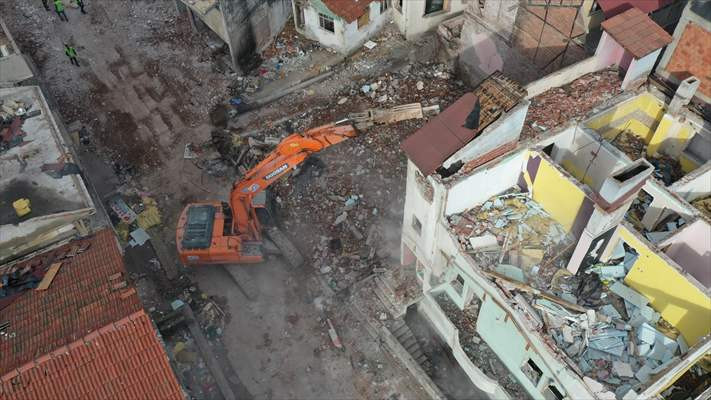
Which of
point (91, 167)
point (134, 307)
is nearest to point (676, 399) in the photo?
point (134, 307)

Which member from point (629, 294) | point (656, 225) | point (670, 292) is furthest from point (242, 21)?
point (670, 292)

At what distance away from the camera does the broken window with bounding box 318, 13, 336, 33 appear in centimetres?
2850

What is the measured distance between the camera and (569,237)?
16453 mm

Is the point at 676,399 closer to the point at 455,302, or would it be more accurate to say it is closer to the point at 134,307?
the point at 455,302

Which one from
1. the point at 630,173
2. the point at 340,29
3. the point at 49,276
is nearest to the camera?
the point at 630,173

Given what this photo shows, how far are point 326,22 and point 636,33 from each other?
15.6 metres

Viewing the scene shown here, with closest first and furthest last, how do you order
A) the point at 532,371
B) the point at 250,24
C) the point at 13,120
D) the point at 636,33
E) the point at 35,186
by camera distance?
the point at 532,371, the point at 636,33, the point at 35,186, the point at 13,120, the point at 250,24

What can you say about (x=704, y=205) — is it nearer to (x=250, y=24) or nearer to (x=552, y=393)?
(x=552, y=393)

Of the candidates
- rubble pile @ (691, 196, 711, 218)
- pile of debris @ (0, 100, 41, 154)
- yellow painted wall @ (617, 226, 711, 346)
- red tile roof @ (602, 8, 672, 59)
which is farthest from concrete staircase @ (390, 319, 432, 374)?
pile of debris @ (0, 100, 41, 154)

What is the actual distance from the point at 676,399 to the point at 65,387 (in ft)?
51.2

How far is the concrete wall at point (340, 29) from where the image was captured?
28.1 m

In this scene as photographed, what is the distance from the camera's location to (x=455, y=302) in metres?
19.0

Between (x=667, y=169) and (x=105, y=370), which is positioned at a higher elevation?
(x=667, y=169)

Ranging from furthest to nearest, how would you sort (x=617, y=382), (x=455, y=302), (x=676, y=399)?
(x=455, y=302)
(x=676, y=399)
(x=617, y=382)
